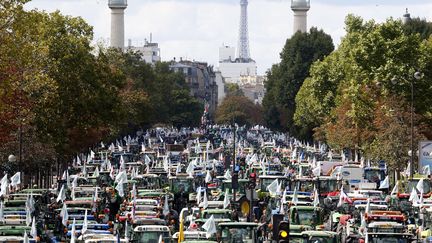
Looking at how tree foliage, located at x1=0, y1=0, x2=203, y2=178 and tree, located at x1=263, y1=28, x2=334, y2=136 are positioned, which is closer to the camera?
tree foliage, located at x1=0, y1=0, x2=203, y2=178

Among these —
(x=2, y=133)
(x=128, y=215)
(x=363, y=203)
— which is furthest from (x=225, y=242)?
(x=2, y=133)

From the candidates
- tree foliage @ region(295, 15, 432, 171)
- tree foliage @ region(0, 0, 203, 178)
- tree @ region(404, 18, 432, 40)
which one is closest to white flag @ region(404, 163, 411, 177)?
tree foliage @ region(295, 15, 432, 171)

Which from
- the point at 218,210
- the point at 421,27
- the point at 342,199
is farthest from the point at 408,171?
the point at 421,27

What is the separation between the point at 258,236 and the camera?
131 ft

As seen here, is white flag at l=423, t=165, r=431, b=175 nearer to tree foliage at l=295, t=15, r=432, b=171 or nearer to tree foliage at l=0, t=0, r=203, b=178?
tree foliage at l=295, t=15, r=432, b=171

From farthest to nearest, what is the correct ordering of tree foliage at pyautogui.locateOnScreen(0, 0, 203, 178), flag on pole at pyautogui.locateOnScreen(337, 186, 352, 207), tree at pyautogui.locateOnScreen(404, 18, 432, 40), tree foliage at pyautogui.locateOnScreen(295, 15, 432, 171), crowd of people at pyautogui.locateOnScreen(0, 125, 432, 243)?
tree at pyautogui.locateOnScreen(404, 18, 432, 40), tree foliage at pyautogui.locateOnScreen(295, 15, 432, 171), flag on pole at pyautogui.locateOnScreen(337, 186, 352, 207), tree foliage at pyautogui.locateOnScreen(0, 0, 203, 178), crowd of people at pyautogui.locateOnScreen(0, 125, 432, 243)

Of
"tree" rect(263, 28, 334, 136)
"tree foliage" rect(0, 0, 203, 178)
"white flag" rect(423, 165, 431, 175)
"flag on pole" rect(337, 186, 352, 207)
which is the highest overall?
"tree" rect(263, 28, 334, 136)

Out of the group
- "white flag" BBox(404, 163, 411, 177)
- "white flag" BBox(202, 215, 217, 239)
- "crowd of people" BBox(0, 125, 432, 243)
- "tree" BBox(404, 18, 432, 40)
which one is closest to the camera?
"crowd of people" BBox(0, 125, 432, 243)

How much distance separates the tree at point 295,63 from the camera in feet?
500

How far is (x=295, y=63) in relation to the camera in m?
153

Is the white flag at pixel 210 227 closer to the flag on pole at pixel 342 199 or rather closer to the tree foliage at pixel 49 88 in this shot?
the tree foliage at pixel 49 88

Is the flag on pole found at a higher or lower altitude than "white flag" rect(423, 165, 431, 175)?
lower

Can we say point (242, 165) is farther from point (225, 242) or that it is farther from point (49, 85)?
point (225, 242)

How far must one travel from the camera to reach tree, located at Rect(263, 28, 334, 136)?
500ft
